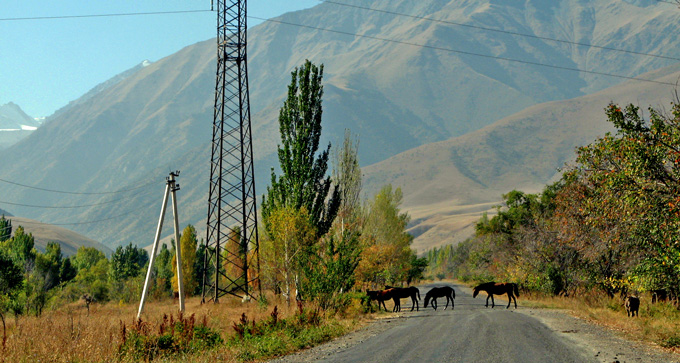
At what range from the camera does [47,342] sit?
16.9m

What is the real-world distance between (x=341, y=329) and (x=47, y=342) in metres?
12.1

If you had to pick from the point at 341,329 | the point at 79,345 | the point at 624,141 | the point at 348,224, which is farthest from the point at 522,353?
the point at 348,224

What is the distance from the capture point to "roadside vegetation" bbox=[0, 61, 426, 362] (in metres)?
18.6

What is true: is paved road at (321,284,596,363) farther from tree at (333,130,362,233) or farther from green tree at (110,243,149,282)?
green tree at (110,243,149,282)

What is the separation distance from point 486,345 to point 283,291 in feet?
82.5

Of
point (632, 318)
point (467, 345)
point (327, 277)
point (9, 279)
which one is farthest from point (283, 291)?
point (9, 279)

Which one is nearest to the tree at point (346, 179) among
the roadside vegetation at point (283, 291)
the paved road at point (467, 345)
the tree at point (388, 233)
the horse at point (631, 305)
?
the roadside vegetation at point (283, 291)

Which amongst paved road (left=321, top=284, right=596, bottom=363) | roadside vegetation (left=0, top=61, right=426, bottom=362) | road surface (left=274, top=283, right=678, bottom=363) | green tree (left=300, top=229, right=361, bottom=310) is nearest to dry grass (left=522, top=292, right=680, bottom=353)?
road surface (left=274, top=283, right=678, bottom=363)

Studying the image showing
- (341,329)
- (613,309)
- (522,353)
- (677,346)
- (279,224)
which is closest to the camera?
(522,353)

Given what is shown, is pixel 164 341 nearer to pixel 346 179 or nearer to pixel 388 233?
pixel 346 179

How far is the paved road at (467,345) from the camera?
16859 mm

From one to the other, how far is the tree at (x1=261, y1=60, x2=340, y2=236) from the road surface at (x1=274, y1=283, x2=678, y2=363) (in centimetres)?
1676

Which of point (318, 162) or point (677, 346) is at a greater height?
point (318, 162)

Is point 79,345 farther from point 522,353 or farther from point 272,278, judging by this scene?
point 272,278
